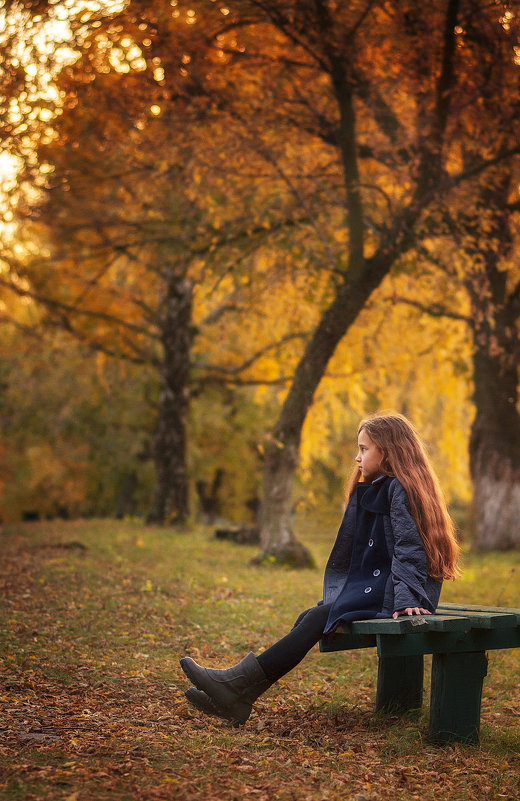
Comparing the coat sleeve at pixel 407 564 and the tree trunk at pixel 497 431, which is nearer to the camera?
the coat sleeve at pixel 407 564

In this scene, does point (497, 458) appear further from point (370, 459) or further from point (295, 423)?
point (370, 459)

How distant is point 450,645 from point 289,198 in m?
8.51

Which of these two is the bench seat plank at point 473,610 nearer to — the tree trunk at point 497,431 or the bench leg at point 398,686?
the bench leg at point 398,686

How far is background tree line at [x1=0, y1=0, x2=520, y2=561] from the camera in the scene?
403 inches

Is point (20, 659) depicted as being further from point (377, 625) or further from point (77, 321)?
point (77, 321)

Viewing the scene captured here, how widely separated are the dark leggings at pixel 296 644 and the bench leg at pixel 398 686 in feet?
1.76

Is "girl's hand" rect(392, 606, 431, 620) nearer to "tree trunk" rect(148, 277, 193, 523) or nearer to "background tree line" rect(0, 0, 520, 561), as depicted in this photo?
"background tree line" rect(0, 0, 520, 561)

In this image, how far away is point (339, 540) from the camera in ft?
15.4

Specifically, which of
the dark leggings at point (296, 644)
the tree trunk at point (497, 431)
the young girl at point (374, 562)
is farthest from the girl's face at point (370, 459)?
the tree trunk at point (497, 431)

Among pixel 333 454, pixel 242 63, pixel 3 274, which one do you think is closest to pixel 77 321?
pixel 3 274

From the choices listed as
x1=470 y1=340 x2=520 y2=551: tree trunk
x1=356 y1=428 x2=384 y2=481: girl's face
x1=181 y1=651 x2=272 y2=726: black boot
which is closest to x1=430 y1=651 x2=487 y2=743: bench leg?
x1=181 y1=651 x2=272 y2=726: black boot

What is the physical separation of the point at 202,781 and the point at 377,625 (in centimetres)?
105

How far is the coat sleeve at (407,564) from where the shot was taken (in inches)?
173

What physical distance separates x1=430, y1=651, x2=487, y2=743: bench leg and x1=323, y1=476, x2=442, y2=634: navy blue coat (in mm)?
300
